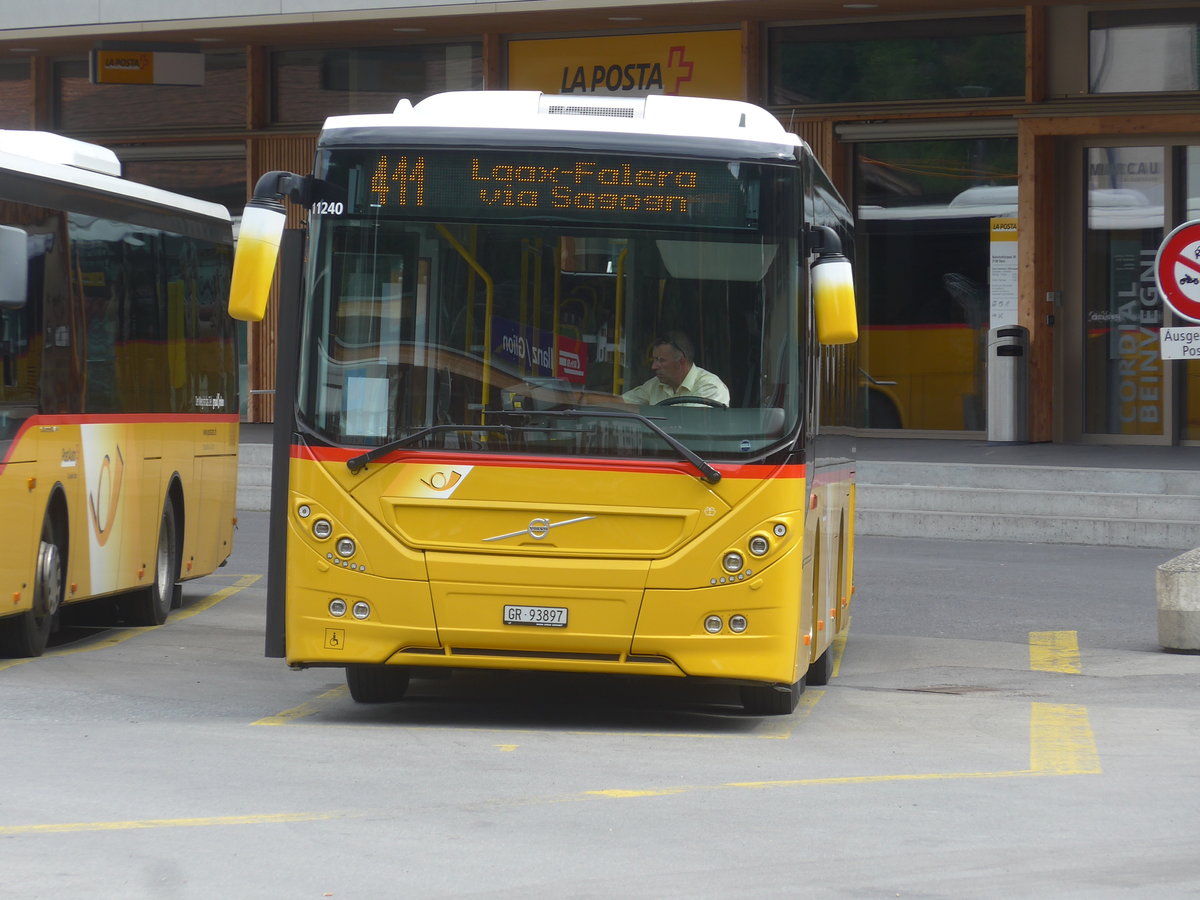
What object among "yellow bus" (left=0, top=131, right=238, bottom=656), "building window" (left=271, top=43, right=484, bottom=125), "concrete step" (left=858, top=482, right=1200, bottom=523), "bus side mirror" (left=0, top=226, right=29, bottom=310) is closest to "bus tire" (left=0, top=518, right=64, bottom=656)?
"yellow bus" (left=0, top=131, right=238, bottom=656)

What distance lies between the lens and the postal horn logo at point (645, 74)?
25031 millimetres

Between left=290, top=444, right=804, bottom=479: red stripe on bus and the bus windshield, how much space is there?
0.05 m

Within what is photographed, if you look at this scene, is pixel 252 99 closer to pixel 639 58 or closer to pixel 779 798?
pixel 639 58

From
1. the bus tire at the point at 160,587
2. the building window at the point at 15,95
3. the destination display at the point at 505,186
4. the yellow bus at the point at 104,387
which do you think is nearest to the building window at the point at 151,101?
the building window at the point at 15,95

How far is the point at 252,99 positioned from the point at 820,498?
751 inches

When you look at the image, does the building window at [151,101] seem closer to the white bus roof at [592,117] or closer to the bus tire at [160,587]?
the bus tire at [160,587]

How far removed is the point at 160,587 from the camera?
45.6 ft

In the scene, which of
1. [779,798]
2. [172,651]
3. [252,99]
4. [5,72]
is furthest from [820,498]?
[5,72]

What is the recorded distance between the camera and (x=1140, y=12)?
75.5 ft

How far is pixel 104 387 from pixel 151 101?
16.5m

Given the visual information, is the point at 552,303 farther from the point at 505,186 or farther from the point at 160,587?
the point at 160,587

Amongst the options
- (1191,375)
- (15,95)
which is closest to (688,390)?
(1191,375)

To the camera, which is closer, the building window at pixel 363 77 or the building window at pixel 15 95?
the building window at pixel 363 77

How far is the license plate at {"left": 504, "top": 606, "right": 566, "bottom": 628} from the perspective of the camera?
889 centimetres
